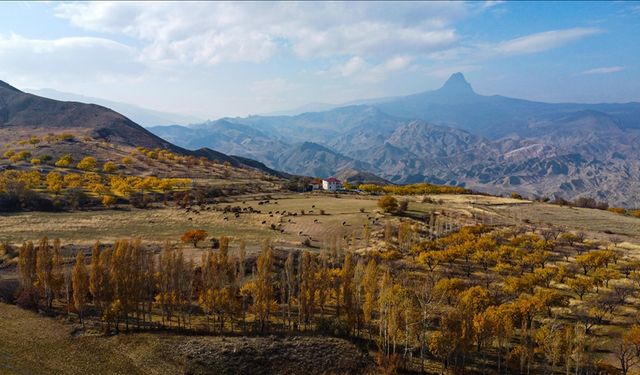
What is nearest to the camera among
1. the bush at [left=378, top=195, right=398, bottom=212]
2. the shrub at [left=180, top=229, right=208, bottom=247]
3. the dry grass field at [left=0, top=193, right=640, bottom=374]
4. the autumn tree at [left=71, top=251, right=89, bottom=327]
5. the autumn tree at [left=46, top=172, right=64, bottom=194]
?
the dry grass field at [left=0, top=193, right=640, bottom=374]

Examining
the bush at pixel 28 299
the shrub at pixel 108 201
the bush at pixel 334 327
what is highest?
the shrub at pixel 108 201

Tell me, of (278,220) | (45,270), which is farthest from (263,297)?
(278,220)

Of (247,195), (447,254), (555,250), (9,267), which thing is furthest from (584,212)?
(9,267)

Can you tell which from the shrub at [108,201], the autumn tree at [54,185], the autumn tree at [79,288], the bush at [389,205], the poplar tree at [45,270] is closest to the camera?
the autumn tree at [79,288]

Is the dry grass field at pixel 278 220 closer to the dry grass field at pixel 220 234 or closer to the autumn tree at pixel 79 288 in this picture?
the dry grass field at pixel 220 234

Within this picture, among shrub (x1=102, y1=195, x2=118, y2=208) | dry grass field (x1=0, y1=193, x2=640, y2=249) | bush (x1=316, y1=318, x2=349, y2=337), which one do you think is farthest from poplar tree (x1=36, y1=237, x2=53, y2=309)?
shrub (x1=102, y1=195, x2=118, y2=208)

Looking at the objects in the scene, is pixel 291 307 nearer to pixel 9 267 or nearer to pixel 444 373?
pixel 444 373

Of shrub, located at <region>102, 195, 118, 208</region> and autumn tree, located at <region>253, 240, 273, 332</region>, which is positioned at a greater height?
shrub, located at <region>102, 195, 118, 208</region>

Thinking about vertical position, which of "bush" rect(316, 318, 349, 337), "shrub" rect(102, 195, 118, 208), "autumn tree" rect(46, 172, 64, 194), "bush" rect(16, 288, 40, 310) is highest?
"autumn tree" rect(46, 172, 64, 194)

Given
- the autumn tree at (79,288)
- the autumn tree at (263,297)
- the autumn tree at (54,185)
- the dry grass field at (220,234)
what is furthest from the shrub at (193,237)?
the autumn tree at (54,185)

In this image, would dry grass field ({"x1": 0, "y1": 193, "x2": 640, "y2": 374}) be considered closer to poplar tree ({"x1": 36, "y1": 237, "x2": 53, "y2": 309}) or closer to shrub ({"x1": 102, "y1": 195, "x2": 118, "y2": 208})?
poplar tree ({"x1": 36, "y1": 237, "x2": 53, "y2": 309})

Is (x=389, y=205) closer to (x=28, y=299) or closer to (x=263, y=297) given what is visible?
(x=263, y=297)
